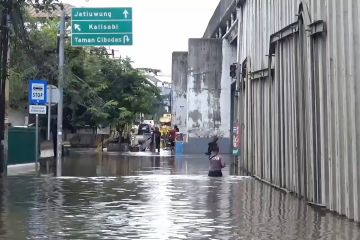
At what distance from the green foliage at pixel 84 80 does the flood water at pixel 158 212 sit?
11.0ft

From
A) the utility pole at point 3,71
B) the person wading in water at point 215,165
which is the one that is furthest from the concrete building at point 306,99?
the utility pole at point 3,71

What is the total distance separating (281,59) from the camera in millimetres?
15320

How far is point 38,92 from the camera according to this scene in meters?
20.5

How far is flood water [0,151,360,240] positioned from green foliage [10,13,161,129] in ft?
11.0

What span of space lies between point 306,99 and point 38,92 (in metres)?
10.5

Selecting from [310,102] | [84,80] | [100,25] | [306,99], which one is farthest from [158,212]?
[84,80]

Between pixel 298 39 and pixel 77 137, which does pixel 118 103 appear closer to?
pixel 77 137

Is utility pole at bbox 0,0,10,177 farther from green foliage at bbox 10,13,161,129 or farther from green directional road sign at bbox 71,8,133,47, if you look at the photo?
green directional road sign at bbox 71,8,133,47

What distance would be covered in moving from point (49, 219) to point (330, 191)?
4.89 meters

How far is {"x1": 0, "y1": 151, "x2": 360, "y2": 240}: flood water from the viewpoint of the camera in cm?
938

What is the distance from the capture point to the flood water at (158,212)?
9383 mm

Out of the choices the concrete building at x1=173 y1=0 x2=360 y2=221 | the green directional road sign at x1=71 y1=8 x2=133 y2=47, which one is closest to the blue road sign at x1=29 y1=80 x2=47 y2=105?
the green directional road sign at x1=71 y1=8 x2=133 y2=47

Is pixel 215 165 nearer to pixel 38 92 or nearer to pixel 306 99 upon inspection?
pixel 38 92

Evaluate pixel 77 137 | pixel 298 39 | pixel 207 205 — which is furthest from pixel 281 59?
pixel 77 137
